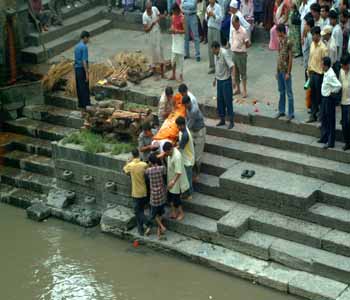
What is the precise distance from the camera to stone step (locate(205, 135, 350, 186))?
12.3 metres

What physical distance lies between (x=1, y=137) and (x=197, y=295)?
20.1ft

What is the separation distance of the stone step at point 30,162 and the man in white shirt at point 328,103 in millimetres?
4821

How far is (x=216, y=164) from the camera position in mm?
13164

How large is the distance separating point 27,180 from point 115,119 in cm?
211

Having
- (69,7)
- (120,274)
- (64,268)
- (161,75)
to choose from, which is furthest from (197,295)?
(69,7)

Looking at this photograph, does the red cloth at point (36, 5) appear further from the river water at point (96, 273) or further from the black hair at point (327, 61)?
the black hair at point (327, 61)

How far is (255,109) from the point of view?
13859mm

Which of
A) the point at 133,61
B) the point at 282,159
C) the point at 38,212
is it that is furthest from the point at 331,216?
the point at 133,61

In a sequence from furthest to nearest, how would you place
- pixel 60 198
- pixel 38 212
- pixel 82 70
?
1. pixel 82 70
2. pixel 60 198
3. pixel 38 212

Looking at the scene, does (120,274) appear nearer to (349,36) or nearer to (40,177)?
(40,177)

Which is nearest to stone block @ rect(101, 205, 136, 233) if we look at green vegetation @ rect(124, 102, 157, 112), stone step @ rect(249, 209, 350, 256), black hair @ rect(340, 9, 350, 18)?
stone step @ rect(249, 209, 350, 256)

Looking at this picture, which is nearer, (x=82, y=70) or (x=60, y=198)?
(x=60, y=198)

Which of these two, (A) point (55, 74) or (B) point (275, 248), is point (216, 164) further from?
(A) point (55, 74)

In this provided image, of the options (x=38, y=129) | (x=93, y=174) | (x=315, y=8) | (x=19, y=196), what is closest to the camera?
(x=93, y=174)
